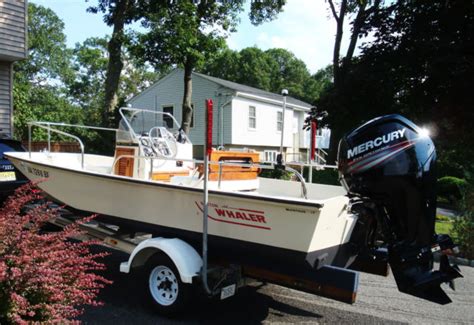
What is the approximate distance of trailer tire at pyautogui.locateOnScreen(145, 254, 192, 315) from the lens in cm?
415

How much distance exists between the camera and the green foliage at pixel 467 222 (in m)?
6.99

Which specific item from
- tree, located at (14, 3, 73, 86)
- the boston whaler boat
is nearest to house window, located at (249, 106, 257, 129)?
the boston whaler boat

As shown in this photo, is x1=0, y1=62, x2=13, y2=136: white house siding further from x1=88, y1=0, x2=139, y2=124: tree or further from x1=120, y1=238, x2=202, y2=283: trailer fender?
x1=120, y1=238, x2=202, y2=283: trailer fender

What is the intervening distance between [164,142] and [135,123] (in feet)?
1.82

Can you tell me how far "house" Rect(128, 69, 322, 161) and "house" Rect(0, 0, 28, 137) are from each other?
10.1m

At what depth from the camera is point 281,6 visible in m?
17.5

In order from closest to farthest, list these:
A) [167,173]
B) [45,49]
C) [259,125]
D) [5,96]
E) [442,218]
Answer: [167,173], [442,218], [5,96], [259,125], [45,49]

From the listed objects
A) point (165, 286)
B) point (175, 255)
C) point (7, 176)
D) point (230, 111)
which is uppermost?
point (230, 111)

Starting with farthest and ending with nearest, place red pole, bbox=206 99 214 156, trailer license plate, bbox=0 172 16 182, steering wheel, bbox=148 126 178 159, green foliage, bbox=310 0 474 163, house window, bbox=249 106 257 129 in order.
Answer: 1. house window, bbox=249 106 257 129
2. green foliage, bbox=310 0 474 163
3. trailer license plate, bbox=0 172 16 182
4. steering wheel, bbox=148 126 178 159
5. red pole, bbox=206 99 214 156

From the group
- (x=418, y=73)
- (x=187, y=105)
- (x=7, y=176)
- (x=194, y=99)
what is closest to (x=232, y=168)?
(x=7, y=176)

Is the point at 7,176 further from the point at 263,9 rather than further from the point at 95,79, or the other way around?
the point at 95,79

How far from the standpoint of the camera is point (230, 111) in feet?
69.3

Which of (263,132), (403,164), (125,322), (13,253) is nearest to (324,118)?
(403,164)

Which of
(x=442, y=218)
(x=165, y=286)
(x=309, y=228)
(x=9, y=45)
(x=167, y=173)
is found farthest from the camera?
(x=9, y=45)
